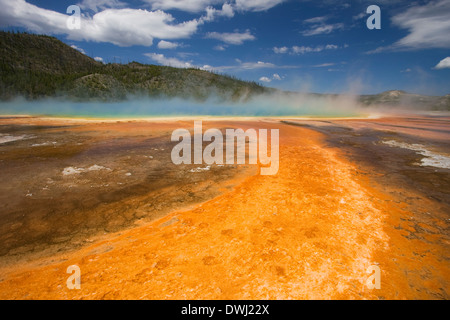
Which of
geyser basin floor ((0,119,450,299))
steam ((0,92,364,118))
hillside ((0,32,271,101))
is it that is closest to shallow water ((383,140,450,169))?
geyser basin floor ((0,119,450,299))

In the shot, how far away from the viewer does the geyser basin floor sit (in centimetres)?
218

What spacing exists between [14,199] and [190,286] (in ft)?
12.6

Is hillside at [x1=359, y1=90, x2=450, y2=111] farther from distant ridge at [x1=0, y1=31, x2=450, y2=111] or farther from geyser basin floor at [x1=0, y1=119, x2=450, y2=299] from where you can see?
geyser basin floor at [x1=0, y1=119, x2=450, y2=299]

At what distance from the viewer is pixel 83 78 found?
5125cm

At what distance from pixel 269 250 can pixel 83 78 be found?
6176cm

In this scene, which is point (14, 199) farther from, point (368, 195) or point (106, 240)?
point (368, 195)

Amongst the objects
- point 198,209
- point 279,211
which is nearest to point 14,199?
point 198,209

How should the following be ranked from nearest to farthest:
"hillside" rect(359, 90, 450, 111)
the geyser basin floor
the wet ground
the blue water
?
1. the geyser basin floor
2. the wet ground
3. the blue water
4. "hillside" rect(359, 90, 450, 111)

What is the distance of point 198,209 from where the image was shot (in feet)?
12.3

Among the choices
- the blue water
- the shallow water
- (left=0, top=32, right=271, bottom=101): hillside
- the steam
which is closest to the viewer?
the shallow water

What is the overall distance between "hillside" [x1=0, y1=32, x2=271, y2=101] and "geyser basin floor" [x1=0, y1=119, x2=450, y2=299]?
51.1 meters

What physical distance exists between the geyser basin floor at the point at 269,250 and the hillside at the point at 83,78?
51075mm
